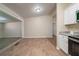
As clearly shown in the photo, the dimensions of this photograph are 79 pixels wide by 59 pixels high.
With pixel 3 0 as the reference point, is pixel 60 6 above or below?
above

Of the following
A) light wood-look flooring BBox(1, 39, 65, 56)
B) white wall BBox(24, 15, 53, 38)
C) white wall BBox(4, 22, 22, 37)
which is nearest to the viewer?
light wood-look flooring BBox(1, 39, 65, 56)

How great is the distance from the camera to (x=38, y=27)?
10.7m

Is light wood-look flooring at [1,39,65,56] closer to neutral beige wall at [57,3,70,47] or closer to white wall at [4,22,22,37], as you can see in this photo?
white wall at [4,22,22,37]

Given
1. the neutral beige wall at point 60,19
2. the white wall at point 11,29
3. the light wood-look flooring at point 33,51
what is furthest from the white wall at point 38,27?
the neutral beige wall at point 60,19

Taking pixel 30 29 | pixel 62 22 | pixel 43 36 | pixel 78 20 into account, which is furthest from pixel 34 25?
pixel 78 20

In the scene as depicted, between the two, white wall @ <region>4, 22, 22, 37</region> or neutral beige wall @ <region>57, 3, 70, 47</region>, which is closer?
neutral beige wall @ <region>57, 3, 70, 47</region>

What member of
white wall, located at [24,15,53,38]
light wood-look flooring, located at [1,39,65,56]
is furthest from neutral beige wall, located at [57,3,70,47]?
white wall, located at [24,15,53,38]

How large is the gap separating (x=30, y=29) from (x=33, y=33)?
513 mm

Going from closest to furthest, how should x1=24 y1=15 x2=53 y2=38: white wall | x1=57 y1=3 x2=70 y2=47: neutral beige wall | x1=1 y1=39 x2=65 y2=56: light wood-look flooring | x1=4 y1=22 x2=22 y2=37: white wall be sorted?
x1=1 y1=39 x2=65 y2=56: light wood-look flooring, x1=57 y1=3 x2=70 y2=47: neutral beige wall, x1=4 y1=22 x2=22 y2=37: white wall, x1=24 y1=15 x2=53 y2=38: white wall

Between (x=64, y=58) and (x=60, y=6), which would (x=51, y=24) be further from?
(x=64, y=58)

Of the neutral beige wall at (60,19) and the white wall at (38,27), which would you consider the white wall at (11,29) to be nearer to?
the neutral beige wall at (60,19)

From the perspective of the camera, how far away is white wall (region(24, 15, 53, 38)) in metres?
10.7

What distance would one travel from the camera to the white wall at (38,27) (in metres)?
10.7

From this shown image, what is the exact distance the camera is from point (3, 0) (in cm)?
70
